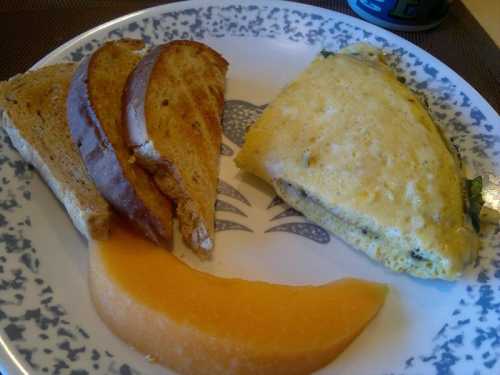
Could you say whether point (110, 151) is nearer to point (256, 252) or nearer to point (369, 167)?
point (256, 252)

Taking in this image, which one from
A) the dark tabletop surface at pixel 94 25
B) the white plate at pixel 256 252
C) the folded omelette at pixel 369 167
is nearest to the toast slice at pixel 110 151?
the white plate at pixel 256 252

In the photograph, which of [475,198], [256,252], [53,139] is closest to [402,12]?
[475,198]

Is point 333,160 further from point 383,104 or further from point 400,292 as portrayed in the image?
point 400,292

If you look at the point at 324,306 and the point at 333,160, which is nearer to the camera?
the point at 324,306

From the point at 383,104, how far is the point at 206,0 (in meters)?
1.18

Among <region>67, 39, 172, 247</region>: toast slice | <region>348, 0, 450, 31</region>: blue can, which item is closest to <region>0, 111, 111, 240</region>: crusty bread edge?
<region>67, 39, 172, 247</region>: toast slice

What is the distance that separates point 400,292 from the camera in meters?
1.87

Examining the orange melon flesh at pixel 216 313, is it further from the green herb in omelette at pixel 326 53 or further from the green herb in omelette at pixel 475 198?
the green herb in omelette at pixel 326 53

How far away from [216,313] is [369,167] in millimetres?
810

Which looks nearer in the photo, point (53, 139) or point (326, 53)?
point (53, 139)

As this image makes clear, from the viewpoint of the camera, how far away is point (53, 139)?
1990 mm

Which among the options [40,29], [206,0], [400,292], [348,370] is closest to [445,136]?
[400,292]

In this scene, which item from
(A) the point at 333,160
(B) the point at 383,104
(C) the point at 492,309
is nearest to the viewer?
(C) the point at 492,309

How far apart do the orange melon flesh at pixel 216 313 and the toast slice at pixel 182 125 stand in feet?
0.75
